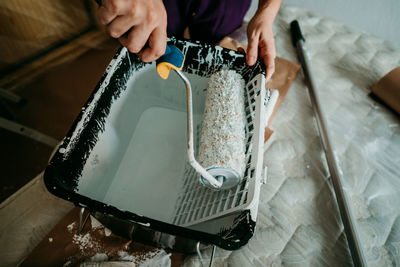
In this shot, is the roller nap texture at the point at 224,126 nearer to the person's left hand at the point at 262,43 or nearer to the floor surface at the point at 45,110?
the person's left hand at the point at 262,43

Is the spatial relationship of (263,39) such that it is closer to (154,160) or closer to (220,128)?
(220,128)

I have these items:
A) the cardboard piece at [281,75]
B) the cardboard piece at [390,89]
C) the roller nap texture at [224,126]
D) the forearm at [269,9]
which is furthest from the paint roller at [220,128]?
the cardboard piece at [390,89]

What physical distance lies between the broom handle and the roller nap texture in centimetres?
37

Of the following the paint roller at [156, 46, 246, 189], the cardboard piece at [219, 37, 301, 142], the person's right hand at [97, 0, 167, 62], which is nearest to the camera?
the person's right hand at [97, 0, 167, 62]

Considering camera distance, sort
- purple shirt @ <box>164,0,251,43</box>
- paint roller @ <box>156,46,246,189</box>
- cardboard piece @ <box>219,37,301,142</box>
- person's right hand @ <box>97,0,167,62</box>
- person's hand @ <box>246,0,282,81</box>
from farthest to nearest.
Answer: cardboard piece @ <box>219,37,301,142</box>, purple shirt @ <box>164,0,251,43</box>, person's hand @ <box>246,0,282,81</box>, paint roller @ <box>156,46,246,189</box>, person's right hand @ <box>97,0,167,62</box>

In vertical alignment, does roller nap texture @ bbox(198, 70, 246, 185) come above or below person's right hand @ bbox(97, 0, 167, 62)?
below

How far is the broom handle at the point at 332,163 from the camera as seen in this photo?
0.56 metres

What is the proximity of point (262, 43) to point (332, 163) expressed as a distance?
41 centimetres

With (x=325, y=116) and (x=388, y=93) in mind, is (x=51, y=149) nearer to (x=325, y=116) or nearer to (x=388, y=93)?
(x=325, y=116)

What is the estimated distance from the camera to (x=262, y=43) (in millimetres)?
555

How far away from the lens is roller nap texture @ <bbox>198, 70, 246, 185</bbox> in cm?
44

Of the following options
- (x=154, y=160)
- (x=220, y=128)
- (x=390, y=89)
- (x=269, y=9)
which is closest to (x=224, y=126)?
(x=220, y=128)

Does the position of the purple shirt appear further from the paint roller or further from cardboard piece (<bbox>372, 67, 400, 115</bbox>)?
cardboard piece (<bbox>372, 67, 400, 115</bbox>)

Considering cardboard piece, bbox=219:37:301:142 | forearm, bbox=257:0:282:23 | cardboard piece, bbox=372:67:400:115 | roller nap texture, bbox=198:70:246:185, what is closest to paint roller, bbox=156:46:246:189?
roller nap texture, bbox=198:70:246:185
